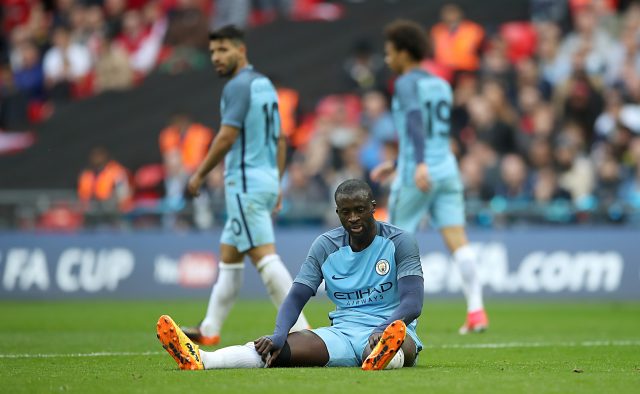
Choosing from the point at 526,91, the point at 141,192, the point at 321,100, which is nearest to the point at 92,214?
the point at 141,192

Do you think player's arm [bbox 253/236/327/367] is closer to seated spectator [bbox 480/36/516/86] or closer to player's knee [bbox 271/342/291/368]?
player's knee [bbox 271/342/291/368]

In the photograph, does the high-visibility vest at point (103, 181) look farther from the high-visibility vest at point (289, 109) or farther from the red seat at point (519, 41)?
the red seat at point (519, 41)

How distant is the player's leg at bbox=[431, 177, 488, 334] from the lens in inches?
470

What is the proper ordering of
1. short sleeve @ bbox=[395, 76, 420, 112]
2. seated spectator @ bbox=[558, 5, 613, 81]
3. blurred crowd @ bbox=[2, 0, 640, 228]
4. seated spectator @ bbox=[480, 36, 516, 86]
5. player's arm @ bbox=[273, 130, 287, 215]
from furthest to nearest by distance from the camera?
seated spectator @ bbox=[480, 36, 516, 86], seated spectator @ bbox=[558, 5, 613, 81], blurred crowd @ bbox=[2, 0, 640, 228], short sleeve @ bbox=[395, 76, 420, 112], player's arm @ bbox=[273, 130, 287, 215]

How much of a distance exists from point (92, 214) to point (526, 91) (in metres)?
7.05

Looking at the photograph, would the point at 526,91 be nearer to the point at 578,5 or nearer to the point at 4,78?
the point at 578,5

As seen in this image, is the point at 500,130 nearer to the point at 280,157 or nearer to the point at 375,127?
the point at 375,127

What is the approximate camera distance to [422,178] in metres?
11.4

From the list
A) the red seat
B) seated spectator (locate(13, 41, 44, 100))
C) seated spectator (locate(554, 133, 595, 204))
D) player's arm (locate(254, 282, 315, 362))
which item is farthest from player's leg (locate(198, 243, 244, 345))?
seated spectator (locate(13, 41, 44, 100))

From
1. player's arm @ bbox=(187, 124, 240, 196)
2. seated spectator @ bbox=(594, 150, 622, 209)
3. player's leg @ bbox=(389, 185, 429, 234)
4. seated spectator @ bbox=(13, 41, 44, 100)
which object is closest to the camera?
player's arm @ bbox=(187, 124, 240, 196)

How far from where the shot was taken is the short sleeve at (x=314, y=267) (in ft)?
26.6

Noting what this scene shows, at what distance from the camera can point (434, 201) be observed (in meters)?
12.1

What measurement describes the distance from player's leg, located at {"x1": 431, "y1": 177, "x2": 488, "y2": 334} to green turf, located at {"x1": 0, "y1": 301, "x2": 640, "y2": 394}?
0.34 metres

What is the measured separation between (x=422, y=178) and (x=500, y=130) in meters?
8.29
